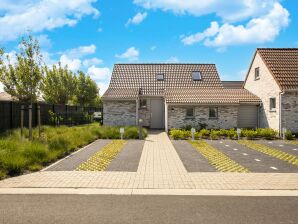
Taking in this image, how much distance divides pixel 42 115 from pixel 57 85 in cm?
2191

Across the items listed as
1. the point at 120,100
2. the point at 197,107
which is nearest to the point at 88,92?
the point at 120,100

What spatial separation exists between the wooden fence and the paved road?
10.5 m

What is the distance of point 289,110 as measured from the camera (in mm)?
20328

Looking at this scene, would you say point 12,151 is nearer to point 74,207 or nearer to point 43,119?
point 74,207

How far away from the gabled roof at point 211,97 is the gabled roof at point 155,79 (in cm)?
299

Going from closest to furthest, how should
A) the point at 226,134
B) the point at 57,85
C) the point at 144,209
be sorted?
1. the point at 144,209
2. the point at 226,134
3. the point at 57,85

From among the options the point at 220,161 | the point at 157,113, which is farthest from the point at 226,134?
the point at 220,161

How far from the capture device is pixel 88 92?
1929 inches

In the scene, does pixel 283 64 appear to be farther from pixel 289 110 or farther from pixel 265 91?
pixel 289 110

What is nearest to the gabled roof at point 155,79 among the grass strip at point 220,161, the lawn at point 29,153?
the lawn at point 29,153

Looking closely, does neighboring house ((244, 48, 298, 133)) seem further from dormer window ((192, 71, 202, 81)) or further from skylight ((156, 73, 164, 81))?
skylight ((156, 73, 164, 81))

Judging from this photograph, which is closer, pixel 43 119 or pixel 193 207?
pixel 193 207

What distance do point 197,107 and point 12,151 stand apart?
15.4m

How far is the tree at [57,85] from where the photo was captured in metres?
44.5
